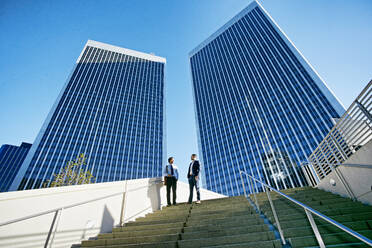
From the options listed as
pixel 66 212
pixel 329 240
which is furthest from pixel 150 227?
pixel 329 240

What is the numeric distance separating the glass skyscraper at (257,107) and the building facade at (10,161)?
102739mm

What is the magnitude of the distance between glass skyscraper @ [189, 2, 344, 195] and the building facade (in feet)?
337

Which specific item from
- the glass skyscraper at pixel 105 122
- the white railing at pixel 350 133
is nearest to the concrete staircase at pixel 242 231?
the white railing at pixel 350 133

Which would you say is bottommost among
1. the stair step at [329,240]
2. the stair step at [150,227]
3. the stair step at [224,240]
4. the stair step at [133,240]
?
the stair step at [329,240]

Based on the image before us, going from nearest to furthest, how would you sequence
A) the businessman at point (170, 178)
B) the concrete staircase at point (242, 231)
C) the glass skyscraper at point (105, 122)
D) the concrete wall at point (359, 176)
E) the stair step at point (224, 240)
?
the concrete staircase at point (242, 231) < the stair step at point (224, 240) < the concrete wall at point (359, 176) < the businessman at point (170, 178) < the glass skyscraper at point (105, 122)

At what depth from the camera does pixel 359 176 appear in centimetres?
431

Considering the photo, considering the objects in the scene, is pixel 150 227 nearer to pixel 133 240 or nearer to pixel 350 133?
pixel 133 240

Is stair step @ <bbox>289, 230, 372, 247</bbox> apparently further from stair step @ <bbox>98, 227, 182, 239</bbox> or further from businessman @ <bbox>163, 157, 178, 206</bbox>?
businessman @ <bbox>163, 157, 178, 206</bbox>

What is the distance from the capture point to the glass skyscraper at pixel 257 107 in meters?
53.9

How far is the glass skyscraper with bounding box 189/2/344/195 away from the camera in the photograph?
53.9m

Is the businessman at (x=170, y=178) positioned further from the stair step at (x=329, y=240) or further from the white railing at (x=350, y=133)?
the white railing at (x=350, y=133)

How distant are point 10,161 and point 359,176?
140445mm

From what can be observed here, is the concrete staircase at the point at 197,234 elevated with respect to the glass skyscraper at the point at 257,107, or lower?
lower

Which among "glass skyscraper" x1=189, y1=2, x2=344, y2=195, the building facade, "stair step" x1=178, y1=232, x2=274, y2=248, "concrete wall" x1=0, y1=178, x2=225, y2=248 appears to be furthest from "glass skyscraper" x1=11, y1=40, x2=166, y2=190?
the building facade
